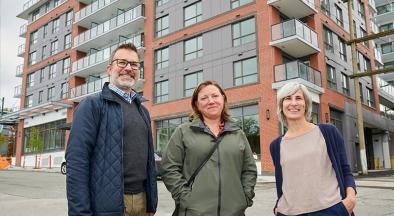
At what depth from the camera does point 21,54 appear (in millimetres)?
43938

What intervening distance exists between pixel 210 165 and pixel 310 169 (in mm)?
844

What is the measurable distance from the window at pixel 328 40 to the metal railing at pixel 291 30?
329 centimetres

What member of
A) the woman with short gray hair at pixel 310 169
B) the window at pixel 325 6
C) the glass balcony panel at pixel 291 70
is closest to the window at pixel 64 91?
the glass balcony panel at pixel 291 70

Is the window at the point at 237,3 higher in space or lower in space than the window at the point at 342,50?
higher

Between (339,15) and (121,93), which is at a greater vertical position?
(339,15)

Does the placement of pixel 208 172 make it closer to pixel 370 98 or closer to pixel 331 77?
pixel 331 77

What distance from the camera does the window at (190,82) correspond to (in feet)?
78.0

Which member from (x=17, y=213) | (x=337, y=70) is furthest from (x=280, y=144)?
(x=337, y=70)

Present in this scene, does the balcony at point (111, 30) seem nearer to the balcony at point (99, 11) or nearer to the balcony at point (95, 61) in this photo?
the balcony at point (95, 61)

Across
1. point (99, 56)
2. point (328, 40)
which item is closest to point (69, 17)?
point (99, 56)

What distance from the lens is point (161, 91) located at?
26.3 meters

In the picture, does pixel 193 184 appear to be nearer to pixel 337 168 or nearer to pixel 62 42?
pixel 337 168

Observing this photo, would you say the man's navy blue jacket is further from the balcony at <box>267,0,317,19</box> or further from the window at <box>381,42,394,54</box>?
the window at <box>381,42,394,54</box>

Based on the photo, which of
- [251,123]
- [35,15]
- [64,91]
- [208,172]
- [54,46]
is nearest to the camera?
[208,172]
